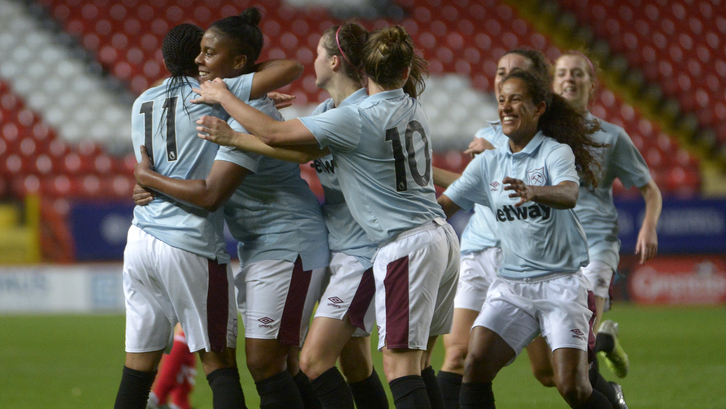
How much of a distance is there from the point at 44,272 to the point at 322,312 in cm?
807

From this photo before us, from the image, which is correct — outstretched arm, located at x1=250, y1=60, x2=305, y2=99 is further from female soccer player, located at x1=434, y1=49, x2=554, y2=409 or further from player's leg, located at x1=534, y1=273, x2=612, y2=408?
player's leg, located at x1=534, y1=273, x2=612, y2=408

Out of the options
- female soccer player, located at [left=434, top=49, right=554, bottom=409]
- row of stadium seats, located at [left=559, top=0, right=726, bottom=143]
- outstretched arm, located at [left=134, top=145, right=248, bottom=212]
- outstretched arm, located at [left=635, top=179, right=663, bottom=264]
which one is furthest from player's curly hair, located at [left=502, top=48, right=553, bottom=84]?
row of stadium seats, located at [left=559, top=0, right=726, bottom=143]

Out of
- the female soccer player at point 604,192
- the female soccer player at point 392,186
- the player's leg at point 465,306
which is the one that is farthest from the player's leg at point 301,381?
the female soccer player at point 604,192

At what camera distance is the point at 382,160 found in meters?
3.15

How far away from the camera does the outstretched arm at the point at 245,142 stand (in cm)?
310

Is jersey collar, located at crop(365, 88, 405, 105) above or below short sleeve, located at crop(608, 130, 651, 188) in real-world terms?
above

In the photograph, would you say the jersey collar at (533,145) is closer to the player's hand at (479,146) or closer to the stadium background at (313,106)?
the player's hand at (479,146)

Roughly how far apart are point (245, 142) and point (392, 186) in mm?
586

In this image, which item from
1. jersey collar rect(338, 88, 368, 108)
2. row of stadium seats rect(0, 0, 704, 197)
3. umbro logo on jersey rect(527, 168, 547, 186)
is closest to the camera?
jersey collar rect(338, 88, 368, 108)

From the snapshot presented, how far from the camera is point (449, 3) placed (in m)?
15.0

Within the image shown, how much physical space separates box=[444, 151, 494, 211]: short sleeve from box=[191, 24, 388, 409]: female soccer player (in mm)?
503

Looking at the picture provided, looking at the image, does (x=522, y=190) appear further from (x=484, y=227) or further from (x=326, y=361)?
(x=484, y=227)

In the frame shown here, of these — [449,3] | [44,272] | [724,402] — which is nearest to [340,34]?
[724,402]

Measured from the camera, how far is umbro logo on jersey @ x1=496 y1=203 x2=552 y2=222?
11.7 feet
